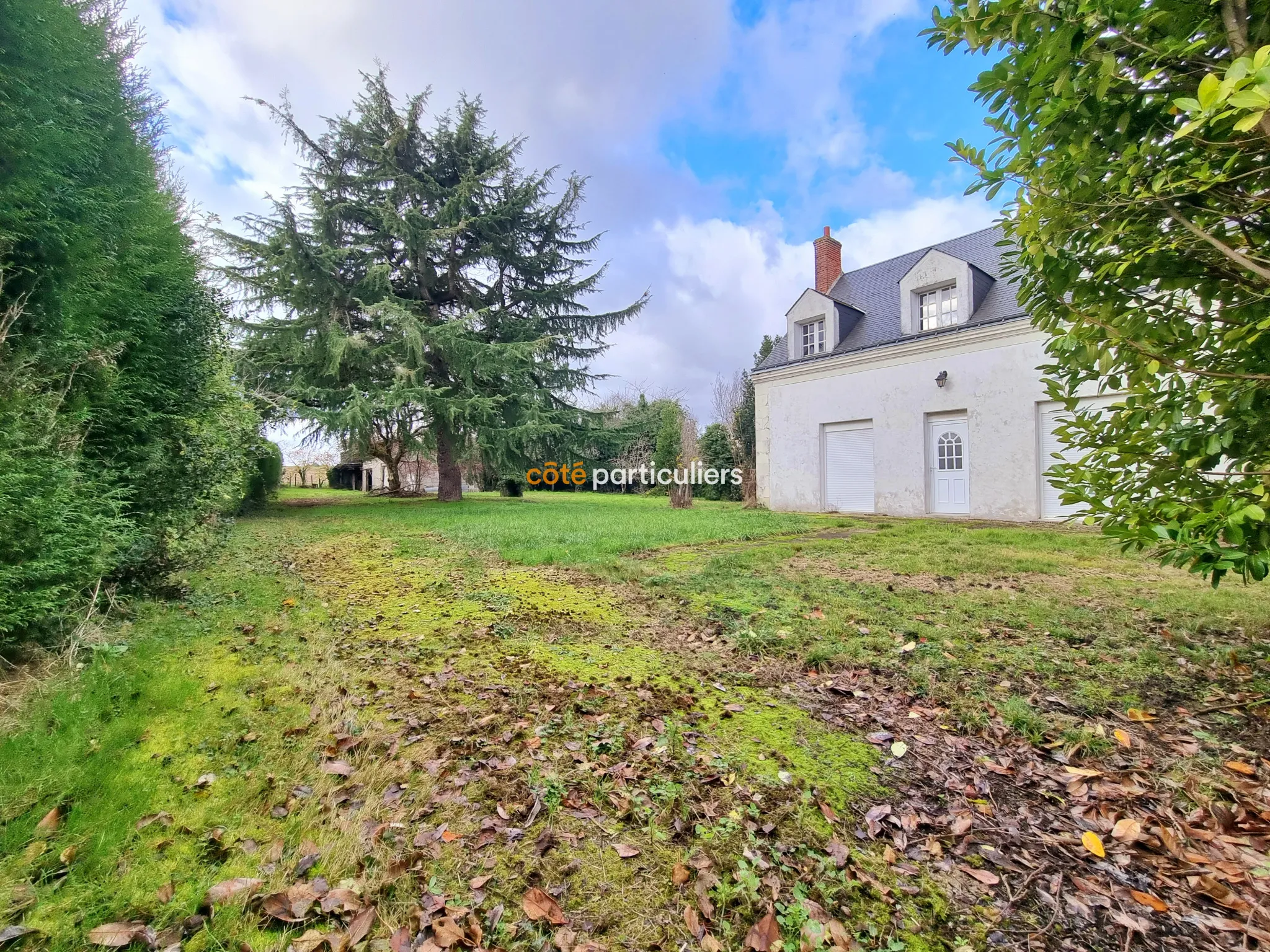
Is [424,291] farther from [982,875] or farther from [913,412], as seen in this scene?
[982,875]

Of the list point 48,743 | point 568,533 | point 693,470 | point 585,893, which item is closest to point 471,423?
point 568,533

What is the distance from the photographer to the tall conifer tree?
14008mm

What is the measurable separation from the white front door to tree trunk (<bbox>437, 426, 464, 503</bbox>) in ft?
43.1

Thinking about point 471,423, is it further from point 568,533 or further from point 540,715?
point 540,715

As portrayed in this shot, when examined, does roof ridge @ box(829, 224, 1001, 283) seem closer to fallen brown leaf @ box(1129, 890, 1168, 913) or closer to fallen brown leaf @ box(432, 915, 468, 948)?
fallen brown leaf @ box(1129, 890, 1168, 913)

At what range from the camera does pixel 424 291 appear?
16156 mm

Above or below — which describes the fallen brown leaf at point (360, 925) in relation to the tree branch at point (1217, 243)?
below

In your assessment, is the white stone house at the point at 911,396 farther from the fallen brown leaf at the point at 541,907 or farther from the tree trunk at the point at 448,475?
the fallen brown leaf at the point at 541,907

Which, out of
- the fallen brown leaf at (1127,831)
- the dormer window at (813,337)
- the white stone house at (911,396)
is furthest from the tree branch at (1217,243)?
the dormer window at (813,337)

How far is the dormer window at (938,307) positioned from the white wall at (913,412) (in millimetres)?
797

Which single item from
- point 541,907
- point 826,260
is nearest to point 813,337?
point 826,260

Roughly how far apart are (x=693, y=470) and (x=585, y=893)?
20930 millimetres

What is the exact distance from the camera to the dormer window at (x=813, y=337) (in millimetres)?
14305

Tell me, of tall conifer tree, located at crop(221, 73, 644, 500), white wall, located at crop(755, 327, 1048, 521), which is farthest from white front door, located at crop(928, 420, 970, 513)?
tall conifer tree, located at crop(221, 73, 644, 500)
